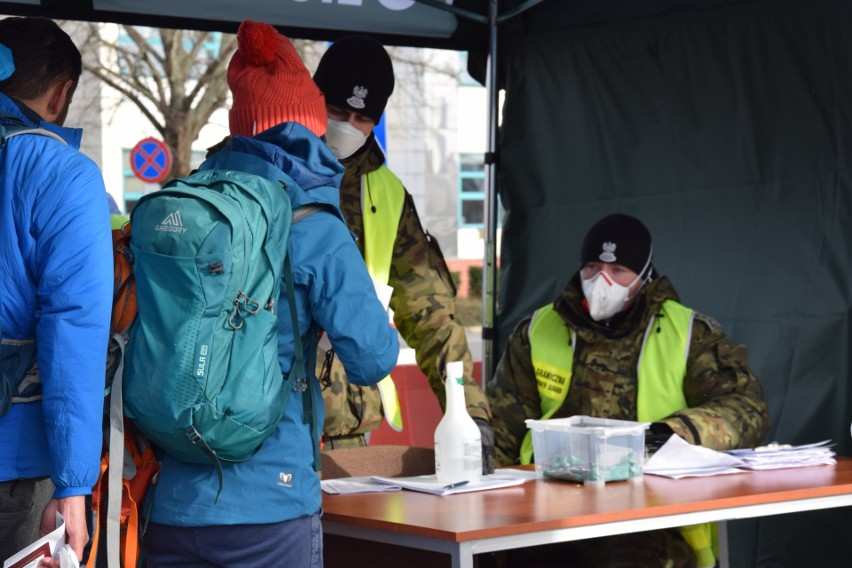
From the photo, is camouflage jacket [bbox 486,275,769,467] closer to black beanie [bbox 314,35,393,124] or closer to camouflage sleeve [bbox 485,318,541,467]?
camouflage sleeve [bbox 485,318,541,467]

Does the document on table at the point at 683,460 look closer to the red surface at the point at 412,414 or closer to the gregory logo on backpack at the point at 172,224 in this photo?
the gregory logo on backpack at the point at 172,224

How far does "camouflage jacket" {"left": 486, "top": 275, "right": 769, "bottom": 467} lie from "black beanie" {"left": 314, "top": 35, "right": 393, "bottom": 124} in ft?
3.27

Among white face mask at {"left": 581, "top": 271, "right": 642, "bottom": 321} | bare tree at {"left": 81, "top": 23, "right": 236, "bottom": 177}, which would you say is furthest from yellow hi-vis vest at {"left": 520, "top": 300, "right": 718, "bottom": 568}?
bare tree at {"left": 81, "top": 23, "right": 236, "bottom": 177}

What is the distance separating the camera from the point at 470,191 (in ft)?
84.4

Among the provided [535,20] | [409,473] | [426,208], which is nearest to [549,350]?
[409,473]

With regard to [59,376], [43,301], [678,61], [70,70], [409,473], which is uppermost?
[678,61]

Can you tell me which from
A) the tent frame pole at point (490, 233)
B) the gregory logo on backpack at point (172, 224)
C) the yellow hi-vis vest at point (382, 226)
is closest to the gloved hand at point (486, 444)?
the yellow hi-vis vest at point (382, 226)

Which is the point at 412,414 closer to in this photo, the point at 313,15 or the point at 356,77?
the point at 313,15

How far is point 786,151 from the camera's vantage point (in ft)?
15.7

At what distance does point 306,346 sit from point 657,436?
5.02 ft

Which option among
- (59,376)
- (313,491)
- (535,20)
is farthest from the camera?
(535,20)

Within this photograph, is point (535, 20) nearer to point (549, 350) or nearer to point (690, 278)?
point (690, 278)

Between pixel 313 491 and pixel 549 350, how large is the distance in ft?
6.42

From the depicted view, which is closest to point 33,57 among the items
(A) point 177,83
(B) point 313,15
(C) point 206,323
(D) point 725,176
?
(C) point 206,323
